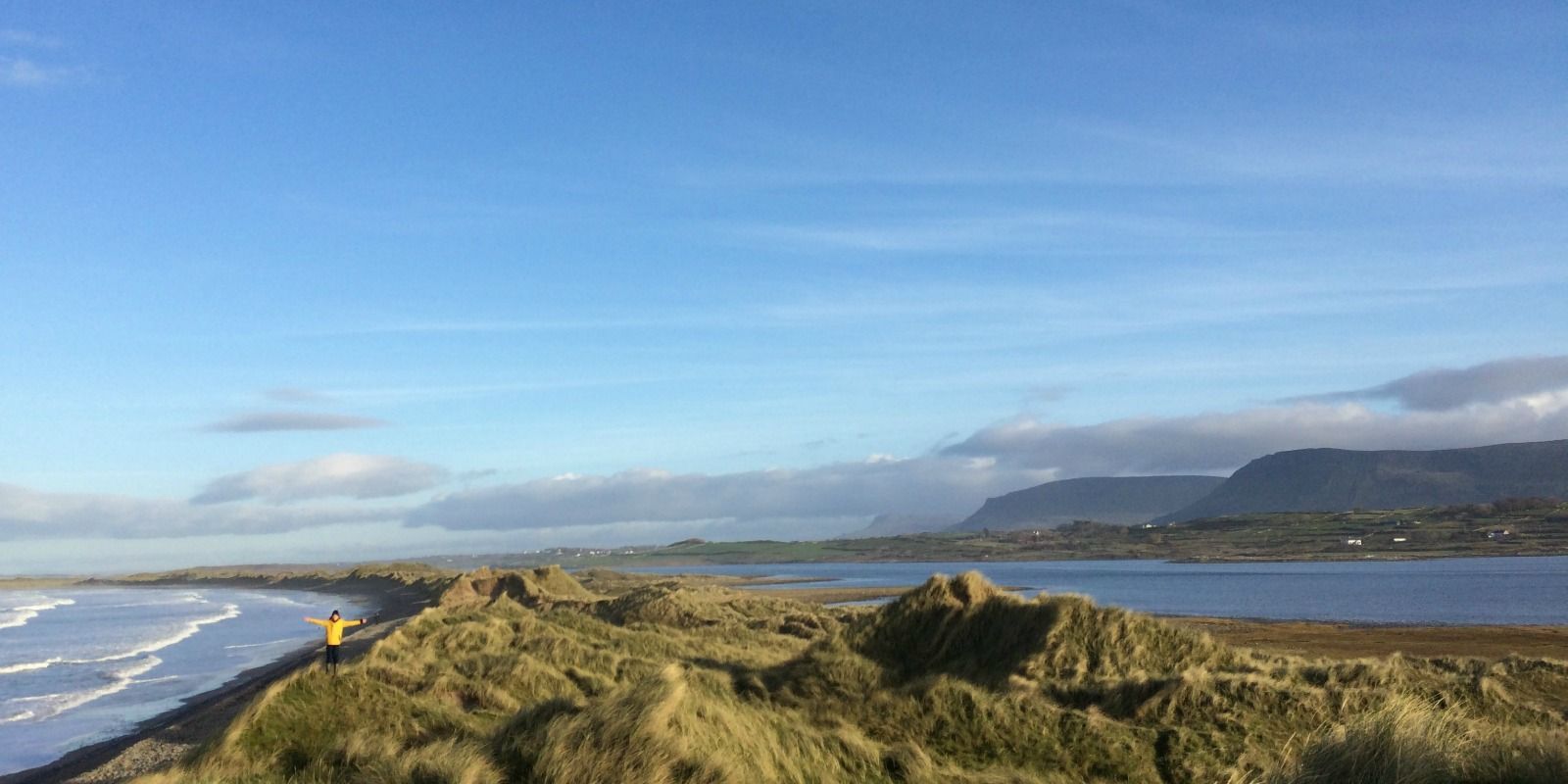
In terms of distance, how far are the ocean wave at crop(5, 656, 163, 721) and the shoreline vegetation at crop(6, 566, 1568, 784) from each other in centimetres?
1346

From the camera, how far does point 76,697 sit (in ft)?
116

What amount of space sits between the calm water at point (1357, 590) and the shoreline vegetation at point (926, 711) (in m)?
25.5

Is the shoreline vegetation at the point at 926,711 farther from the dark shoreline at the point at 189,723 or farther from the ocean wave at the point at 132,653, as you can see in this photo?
the ocean wave at the point at 132,653

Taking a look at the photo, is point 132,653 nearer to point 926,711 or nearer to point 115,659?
point 115,659

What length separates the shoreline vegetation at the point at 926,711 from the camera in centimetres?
947

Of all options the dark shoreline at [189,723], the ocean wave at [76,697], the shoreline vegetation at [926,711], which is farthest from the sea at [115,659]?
the shoreline vegetation at [926,711]

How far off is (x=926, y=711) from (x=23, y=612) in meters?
91.1

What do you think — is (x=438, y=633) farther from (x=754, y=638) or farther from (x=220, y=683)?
(x=220, y=683)

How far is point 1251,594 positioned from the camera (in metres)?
72.0

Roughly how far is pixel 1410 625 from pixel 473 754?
45.0 meters

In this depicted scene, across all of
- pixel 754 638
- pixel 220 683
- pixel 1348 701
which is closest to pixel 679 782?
pixel 1348 701

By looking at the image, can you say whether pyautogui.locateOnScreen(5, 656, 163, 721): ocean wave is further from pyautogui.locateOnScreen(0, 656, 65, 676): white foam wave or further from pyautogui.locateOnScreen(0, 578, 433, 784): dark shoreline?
pyautogui.locateOnScreen(0, 656, 65, 676): white foam wave

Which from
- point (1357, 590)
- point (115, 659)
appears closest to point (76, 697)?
point (115, 659)

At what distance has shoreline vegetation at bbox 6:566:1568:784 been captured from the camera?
947 centimetres
